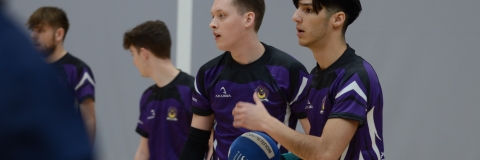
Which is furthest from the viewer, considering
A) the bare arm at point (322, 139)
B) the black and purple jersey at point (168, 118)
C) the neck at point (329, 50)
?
the black and purple jersey at point (168, 118)

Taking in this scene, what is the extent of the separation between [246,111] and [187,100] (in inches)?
77.4

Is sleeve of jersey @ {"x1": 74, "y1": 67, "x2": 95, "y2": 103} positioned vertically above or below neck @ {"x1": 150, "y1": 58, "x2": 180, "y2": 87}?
below

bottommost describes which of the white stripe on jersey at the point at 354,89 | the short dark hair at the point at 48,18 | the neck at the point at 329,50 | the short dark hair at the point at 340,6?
the short dark hair at the point at 48,18

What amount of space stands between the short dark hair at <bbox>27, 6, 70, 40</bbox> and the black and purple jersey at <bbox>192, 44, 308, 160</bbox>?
232 centimetres

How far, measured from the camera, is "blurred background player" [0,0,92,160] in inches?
38.3

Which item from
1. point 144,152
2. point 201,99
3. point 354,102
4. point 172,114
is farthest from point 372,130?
point 144,152

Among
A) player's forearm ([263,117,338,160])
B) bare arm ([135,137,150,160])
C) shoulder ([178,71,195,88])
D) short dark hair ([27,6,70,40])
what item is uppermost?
short dark hair ([27,6,70,40])

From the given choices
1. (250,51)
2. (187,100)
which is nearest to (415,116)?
(187,100)

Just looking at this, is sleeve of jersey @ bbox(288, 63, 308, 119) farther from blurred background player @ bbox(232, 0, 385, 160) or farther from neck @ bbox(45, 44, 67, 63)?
neck @ bbox(45, 44, 67, 63)

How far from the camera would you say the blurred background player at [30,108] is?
3.19 ft

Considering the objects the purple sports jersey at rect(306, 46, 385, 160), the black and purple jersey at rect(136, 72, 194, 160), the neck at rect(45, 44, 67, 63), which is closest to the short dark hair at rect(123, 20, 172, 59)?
the black and purple jersey at rect(136, 72, 194, 160)

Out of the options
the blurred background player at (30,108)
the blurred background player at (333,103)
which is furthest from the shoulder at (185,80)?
the blurred background player at (30,108)

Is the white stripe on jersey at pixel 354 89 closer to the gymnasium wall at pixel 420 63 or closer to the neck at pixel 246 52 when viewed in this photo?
the neck at pixel 246 52

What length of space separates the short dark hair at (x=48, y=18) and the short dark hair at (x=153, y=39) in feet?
2.53
